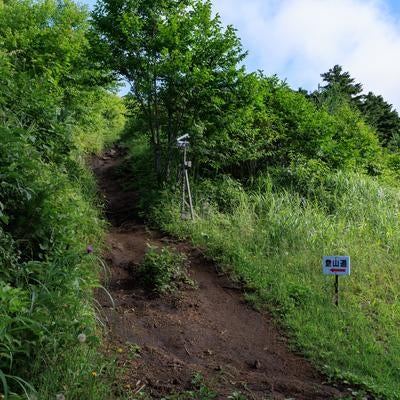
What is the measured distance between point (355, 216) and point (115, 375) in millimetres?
6222

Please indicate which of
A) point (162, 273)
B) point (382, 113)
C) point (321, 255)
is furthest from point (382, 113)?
point (162, 273)

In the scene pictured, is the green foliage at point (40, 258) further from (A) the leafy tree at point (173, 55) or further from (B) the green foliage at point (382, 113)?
(B) the green foliage at point (382, 113)

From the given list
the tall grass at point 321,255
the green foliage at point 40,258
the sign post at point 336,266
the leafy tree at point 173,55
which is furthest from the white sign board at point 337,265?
the leafy tree at point 173,55

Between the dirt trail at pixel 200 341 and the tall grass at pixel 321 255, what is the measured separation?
0.91 feet

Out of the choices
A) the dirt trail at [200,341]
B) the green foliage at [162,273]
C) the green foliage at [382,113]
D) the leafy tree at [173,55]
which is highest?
the green foliage at [382,113]

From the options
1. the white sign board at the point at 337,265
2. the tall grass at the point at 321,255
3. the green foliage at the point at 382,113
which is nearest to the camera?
the tall grass at the point at 321,255

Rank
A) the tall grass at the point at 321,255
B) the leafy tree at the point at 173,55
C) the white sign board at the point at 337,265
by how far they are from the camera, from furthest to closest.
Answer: the leafy tree at the point at 173,55 < the white sign board at the point at 337,265 < the tall grass at the point at 321,255

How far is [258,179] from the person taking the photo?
970cm

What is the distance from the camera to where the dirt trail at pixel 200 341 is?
3.56m

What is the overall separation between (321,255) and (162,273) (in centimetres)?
246

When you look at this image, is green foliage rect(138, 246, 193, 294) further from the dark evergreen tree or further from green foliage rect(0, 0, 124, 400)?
the dark evergreen tree

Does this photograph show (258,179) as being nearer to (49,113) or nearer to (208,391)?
(49,113)

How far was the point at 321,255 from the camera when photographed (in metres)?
6.66

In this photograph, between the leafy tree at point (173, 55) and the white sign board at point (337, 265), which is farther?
the leafy tree at point (173, 55)
